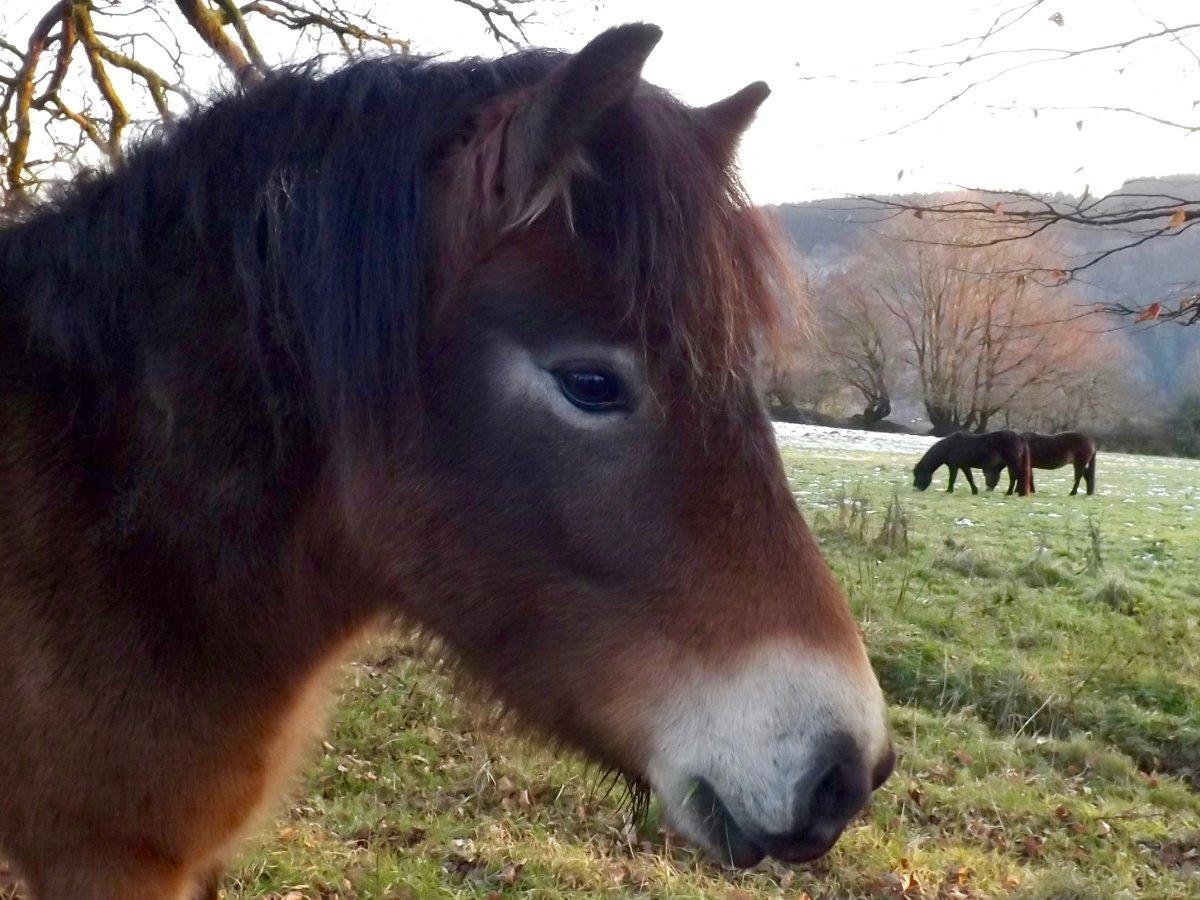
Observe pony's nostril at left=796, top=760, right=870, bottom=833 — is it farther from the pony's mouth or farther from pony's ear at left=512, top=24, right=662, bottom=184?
pony's ear at left=512, top=24, right=662, bottom=184

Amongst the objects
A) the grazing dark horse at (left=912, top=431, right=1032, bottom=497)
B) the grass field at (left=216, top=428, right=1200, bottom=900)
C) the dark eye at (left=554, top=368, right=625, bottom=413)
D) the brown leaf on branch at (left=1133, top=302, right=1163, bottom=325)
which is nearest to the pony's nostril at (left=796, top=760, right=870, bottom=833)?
the grass field at (left=216, top=428, right=1200, bottom=900)

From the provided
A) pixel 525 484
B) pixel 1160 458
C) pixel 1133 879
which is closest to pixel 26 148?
pixel 525 484

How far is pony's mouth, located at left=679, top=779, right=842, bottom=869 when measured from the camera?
4.81 feet

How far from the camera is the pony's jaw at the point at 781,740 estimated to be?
143 cm

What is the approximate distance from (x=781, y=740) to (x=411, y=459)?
0.81 meters

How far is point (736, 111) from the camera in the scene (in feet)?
6.57

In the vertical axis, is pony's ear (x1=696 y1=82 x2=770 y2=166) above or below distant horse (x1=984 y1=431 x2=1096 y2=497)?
above

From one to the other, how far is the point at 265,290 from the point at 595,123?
705mm

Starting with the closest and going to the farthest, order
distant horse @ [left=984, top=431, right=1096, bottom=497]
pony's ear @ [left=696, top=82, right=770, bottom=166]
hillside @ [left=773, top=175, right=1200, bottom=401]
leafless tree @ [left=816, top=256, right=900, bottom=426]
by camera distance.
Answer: pony's ear @ [left=696, top=82, right=770, bottom=166]
hillside @ [left=773, top=175, right=1200, bottom=401]
leafless tree @ [left=816, top=256, right=900, bottom=426]
distant horse @ [left=984, top=431, right=1096, bottom=497]

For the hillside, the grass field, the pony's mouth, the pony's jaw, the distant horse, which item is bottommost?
the distant horse

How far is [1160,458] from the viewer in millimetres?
23469

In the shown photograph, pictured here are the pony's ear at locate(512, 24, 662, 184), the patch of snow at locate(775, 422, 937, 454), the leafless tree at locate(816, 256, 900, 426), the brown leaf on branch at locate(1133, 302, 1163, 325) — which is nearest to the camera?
the pony's ear at locate(512, 24, 662, 184)

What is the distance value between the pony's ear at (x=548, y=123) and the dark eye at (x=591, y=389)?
29cm

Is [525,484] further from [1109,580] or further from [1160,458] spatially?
[1160,458]
